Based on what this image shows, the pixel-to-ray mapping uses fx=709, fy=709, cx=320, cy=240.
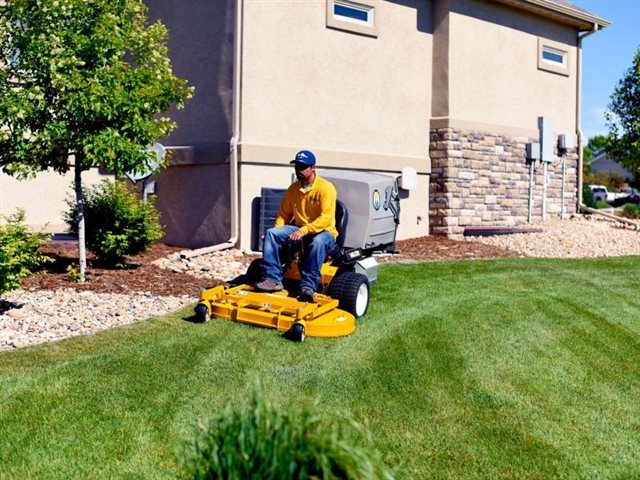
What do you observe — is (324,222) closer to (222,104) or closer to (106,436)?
(106,436)

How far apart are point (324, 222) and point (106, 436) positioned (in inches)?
138

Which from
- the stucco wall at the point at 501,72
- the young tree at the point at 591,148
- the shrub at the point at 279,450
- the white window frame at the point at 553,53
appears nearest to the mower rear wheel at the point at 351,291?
the shrub at the point at 279,450

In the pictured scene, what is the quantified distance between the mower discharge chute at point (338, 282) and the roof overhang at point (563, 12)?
9.39 meters

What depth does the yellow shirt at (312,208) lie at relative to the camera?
7289 mm

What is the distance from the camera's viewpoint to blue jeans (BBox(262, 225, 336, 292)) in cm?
718

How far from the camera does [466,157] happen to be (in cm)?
1493

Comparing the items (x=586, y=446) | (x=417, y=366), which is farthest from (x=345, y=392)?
(x=586, y=446)

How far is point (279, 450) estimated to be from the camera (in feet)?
8.21

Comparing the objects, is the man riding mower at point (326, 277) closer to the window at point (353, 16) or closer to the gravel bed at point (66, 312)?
the gravel bed at point (66, 312)

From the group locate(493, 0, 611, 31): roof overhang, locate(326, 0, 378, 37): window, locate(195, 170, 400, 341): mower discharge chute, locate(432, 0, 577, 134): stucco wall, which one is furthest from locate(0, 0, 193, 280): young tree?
locate(493, 0, 611, 31): roof overhang

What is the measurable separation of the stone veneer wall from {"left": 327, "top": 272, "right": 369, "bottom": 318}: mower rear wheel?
295 inches

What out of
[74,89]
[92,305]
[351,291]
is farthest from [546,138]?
[92,305]

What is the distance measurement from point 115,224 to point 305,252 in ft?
12.4

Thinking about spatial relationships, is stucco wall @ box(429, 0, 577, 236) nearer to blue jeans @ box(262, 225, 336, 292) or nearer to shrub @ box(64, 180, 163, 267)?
shrub @ box(64, 180, 163, 267)
